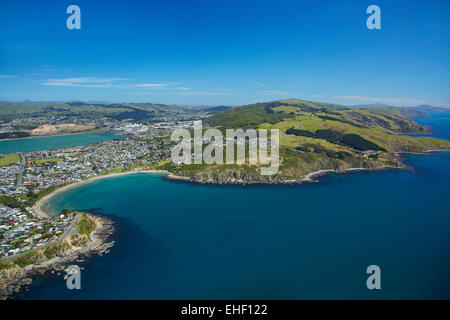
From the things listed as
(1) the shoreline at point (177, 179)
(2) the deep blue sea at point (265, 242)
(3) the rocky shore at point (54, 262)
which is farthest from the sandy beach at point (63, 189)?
(3) the rocky shore at point (54, 262)

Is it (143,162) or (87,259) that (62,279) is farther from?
(143,162)

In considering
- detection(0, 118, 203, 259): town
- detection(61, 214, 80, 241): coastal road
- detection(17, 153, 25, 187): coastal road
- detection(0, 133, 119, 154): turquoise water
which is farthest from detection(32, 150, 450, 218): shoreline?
detection(0, 133, 119, 154): turquoise water

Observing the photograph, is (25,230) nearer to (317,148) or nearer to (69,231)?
(69,231)

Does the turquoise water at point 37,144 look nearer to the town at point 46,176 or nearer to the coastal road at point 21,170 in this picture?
the town at point 46,176

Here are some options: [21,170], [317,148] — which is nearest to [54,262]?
[21,170]

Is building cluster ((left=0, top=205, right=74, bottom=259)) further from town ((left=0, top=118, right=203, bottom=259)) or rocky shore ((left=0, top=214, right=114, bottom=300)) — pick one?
rocky shore ((left=0, top=214, right=114, bottom=300))
